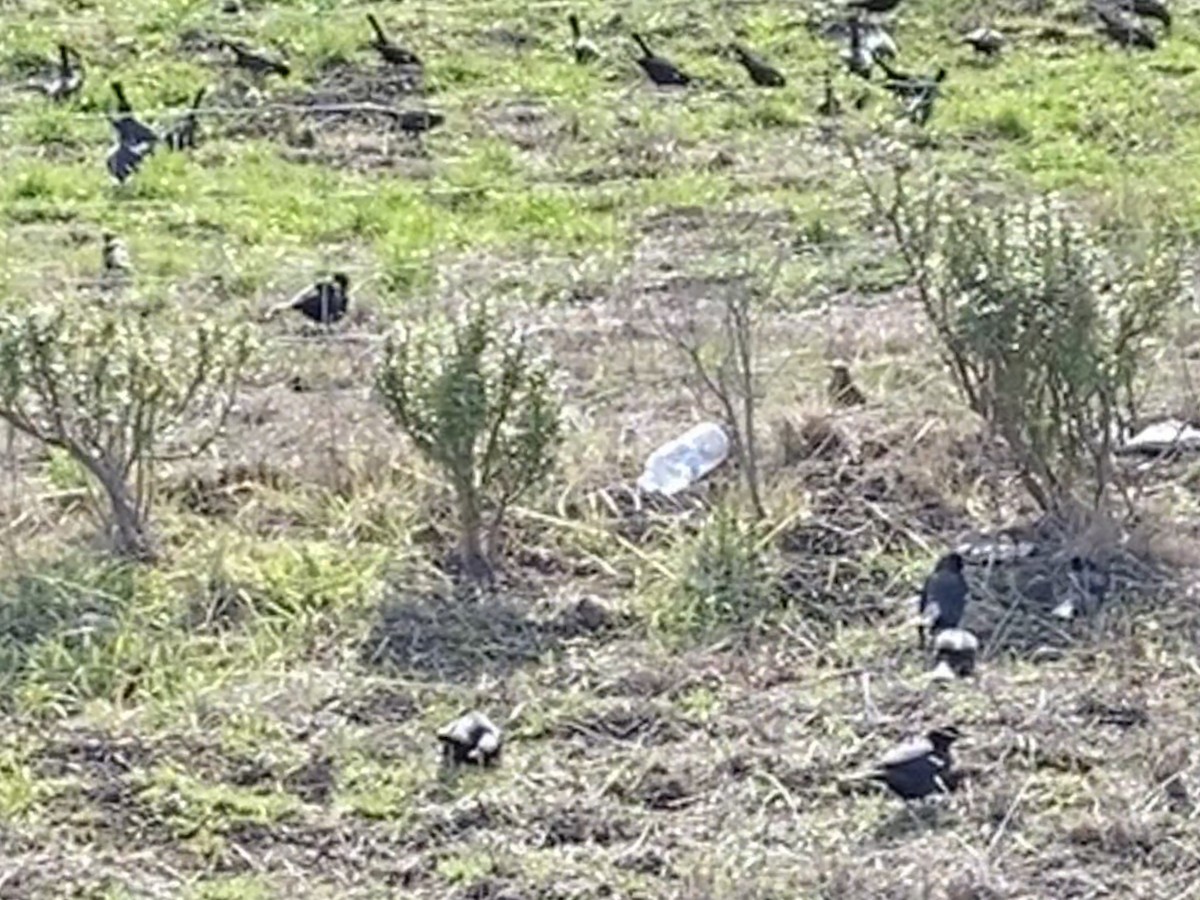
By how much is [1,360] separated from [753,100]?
264 inches

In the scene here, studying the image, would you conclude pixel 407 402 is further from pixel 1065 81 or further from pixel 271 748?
pixel 1065 81

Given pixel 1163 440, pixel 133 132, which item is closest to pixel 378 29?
pixel 133 132

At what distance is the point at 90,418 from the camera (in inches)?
271

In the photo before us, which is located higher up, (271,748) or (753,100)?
(271,748)

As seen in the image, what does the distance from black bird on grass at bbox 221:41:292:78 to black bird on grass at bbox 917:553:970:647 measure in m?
7.82

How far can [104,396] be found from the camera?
6.85m

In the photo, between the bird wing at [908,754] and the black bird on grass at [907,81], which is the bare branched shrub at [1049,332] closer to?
the bird wing at [908,754]

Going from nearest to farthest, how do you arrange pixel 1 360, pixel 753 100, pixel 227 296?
pixel 1 360, pixel 227 296, pixel 753 100

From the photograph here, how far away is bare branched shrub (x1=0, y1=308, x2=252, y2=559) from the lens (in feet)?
22.4

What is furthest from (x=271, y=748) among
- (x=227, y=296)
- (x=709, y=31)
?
(x=709, y=31)

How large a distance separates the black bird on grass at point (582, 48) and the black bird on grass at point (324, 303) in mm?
4798

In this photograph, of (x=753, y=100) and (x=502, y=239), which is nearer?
(x=502, y=239)

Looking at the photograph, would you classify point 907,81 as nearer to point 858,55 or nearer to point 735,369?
point 858,55

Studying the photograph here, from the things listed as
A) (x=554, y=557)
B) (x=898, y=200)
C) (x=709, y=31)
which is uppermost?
(x=898, y=200)
